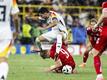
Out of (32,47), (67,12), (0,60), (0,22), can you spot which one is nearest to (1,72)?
(0,60)

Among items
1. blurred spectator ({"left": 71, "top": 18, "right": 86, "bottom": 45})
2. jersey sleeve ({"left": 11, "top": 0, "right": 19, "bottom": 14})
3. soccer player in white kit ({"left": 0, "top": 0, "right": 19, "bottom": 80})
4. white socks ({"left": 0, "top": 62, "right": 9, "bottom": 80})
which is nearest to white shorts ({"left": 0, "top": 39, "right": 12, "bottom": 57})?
soccer player in white kit ({"left": 0, "top": 0, "right": 19, "bottom": 80})

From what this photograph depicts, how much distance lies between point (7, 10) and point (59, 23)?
8.01 meters

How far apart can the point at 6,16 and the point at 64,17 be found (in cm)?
2256

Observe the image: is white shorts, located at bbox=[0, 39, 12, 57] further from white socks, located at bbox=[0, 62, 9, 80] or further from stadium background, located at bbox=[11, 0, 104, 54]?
stadium background, located at bbox=[11, 0, 104, 54]

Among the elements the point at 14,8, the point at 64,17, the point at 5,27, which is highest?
the point at 14,8

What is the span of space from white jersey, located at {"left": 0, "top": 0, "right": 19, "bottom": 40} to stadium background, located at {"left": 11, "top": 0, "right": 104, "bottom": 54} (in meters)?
19.2

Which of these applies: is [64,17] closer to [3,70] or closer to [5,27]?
[5,27]

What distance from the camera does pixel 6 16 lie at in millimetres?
9477

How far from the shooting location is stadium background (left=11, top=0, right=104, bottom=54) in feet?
98.5

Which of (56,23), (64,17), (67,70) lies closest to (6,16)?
(67,70)

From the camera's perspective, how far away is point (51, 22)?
56.5 ft

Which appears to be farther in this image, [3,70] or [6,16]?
[6,16]

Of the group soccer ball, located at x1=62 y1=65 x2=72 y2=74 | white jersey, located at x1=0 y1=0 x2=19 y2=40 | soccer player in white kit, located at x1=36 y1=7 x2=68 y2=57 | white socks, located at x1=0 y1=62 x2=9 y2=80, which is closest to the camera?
white socks, located at x1=0 y1=62 x2=9 y2=80

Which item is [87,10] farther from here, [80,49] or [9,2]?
[9,2]
